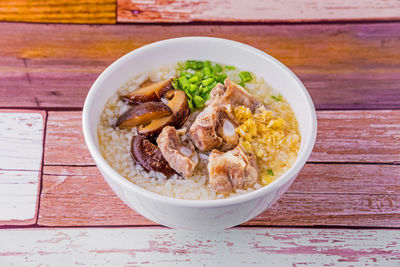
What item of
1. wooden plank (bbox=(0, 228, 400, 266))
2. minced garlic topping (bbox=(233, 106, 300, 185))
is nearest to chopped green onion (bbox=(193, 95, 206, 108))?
minced garlic topping (bbox=(233, 106, 300, 185))

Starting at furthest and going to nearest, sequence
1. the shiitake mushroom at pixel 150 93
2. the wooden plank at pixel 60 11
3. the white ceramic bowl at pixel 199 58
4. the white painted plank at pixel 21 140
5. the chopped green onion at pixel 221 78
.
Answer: the wooden plank at pixel 60 11, the white painted plank at pixel 21 140, the chopped green onion at pixel 221 78, the shiitake mushroom at pixel 150 93, the white ceramic bowl at pixel 199 58

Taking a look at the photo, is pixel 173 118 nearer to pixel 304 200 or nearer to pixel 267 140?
pixel 267 140

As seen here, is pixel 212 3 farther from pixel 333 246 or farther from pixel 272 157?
pixel 333 246

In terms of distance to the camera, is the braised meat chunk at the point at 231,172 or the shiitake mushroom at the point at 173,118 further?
the shiitake mushroom at the point at 173,118

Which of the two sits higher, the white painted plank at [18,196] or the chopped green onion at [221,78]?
the chopped green onion at [221,78]

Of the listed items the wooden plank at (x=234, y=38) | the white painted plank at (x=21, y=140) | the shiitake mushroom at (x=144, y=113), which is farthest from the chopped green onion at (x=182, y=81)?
the white painted plank at (x=21, y=140)

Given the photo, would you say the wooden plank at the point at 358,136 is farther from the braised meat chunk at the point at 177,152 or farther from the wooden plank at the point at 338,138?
the braised meat chunk at the point at 177,152

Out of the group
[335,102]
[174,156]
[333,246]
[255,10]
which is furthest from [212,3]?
[333,246]
